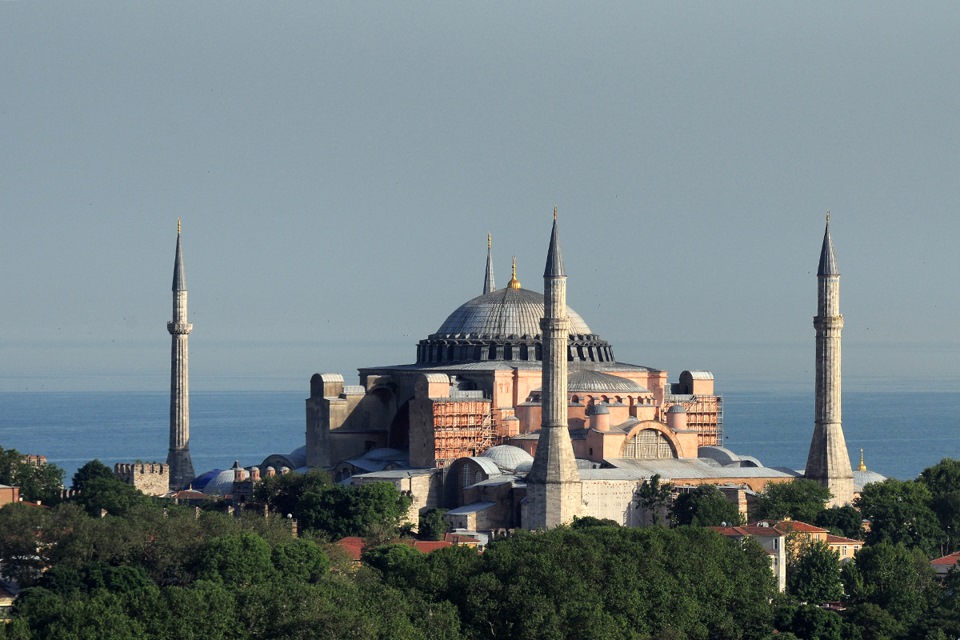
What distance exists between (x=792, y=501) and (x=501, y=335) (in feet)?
42.6

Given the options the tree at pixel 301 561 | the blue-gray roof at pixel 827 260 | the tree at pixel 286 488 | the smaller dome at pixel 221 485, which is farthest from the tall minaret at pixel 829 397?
the tree at pixel 301 561

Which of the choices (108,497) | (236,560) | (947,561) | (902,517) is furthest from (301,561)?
(902,517)

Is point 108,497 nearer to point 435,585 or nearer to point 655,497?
point 655,497

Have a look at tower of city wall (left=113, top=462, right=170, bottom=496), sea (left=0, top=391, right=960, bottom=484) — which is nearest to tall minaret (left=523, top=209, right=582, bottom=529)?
tower of city wall (left=113, top=462, right=170, bottom=496)

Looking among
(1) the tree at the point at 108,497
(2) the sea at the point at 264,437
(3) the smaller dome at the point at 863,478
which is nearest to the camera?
(1) the tree at the point at 108,497

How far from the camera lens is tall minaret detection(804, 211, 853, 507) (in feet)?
225

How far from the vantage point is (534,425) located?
71.5m

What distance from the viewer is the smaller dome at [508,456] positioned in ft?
225

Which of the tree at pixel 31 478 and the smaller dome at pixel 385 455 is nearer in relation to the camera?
the tree at pixel 31 478

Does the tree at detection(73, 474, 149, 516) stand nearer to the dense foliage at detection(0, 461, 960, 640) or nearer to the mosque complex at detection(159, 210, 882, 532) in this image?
the dense foliage at detection(0, 461, 960, 640)

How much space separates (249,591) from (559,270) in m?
23.3

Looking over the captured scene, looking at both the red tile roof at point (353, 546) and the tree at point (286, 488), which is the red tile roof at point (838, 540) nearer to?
the red tile roof at point (353, 546)

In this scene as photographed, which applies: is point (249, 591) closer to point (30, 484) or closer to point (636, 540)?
point (636, 540)

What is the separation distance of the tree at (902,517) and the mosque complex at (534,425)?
5.65ft
